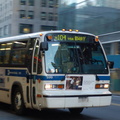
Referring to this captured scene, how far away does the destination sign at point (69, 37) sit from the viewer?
31.6ft

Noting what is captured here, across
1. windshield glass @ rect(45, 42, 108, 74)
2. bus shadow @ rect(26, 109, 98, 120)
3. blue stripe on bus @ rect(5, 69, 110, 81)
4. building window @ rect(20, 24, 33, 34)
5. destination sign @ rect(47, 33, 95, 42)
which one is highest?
building window @ rect(20, 24, 33, 34)

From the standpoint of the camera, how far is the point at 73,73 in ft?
30.8

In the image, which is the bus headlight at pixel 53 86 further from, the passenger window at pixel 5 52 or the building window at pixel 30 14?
the building window at pixel 30 14

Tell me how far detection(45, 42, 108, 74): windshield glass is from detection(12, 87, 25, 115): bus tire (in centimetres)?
179

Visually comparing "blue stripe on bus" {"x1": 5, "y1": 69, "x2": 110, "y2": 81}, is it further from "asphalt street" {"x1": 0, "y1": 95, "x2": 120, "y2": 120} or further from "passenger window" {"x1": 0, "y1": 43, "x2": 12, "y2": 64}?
"asphalt street" {"x1": 0, "y1": 95, "x2": 120, "y2": 120}

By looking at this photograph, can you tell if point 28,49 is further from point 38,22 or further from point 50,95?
point 38,22

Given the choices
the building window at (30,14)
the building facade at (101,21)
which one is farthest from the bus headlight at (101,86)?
the building window at (30,14)

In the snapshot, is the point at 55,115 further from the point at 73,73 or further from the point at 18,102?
the point at 73,73

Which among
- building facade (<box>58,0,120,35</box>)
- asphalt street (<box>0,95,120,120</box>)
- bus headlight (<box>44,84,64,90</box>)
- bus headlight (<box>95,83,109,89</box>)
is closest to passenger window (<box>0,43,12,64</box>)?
asphalt street (<box>0,95,120,120</box>)

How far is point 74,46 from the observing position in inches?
387

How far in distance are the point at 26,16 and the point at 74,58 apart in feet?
215

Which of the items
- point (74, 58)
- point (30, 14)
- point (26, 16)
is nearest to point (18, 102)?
point (74, 58)

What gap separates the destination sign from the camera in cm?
964

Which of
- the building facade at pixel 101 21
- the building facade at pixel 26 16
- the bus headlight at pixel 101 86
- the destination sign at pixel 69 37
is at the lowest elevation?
the bus headlight at pixel 101 86
